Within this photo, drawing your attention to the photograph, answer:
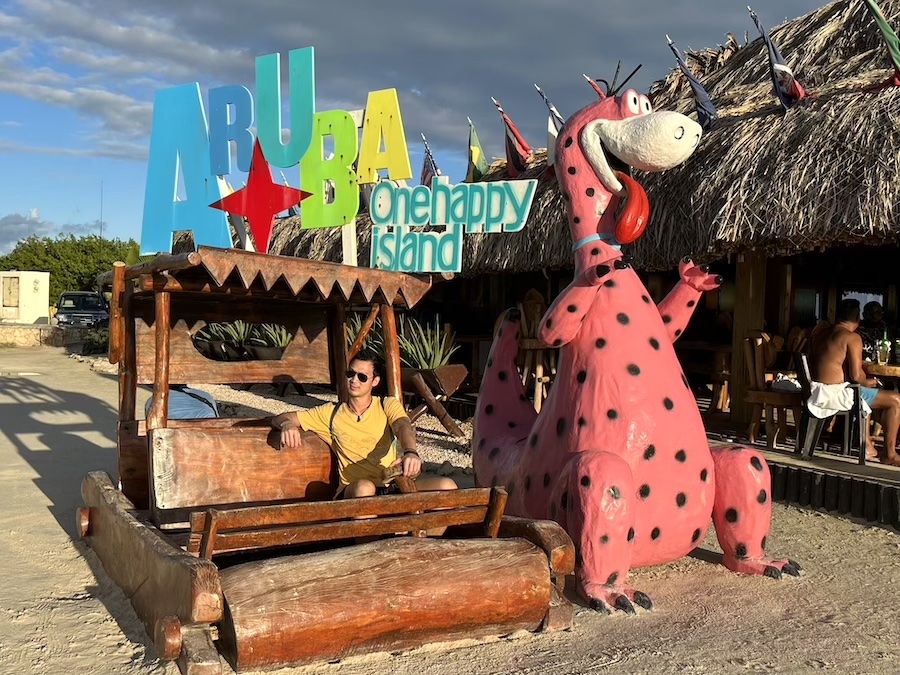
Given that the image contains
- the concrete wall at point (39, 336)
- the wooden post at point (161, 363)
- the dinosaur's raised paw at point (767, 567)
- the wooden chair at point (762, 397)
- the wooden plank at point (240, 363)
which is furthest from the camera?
the concrete wall at point (39, 336)

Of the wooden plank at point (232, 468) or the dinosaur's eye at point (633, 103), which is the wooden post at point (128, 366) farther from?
the dinosaur's eye at point (633, 103)

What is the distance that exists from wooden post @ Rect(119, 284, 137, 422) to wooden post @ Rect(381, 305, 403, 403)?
1.38m

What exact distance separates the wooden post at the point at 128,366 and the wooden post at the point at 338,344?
1.23 m

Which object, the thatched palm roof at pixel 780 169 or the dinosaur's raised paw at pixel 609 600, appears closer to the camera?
the dinosaur's raised paw at pixel 609 600

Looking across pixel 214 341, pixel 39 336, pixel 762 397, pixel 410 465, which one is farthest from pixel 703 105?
pixel 39 336

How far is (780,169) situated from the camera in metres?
6.88

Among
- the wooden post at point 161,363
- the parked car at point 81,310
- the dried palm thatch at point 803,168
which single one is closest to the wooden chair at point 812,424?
the dried palm thatch at point 803,168

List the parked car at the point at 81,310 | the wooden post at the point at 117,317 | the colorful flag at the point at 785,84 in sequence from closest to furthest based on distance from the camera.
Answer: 1. the wooden post at the point at 117,317
2. the colorful flag at the point at 785,84
3. the parked car at the point at 81,310

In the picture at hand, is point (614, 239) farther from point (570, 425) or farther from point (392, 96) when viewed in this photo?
point (392, 96)

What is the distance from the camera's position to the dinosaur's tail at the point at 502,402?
14.8 ft

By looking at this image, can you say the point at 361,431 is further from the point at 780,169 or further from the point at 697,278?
the point at 780,169

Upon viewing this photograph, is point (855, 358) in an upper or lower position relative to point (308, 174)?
lower

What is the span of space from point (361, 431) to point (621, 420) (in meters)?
1.41

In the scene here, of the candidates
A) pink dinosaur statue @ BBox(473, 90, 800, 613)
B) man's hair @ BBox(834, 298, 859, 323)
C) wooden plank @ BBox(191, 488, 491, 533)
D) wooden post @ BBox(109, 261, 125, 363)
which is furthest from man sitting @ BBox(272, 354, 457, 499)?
man's hair @ BBox(834, 298, 859, 323)
